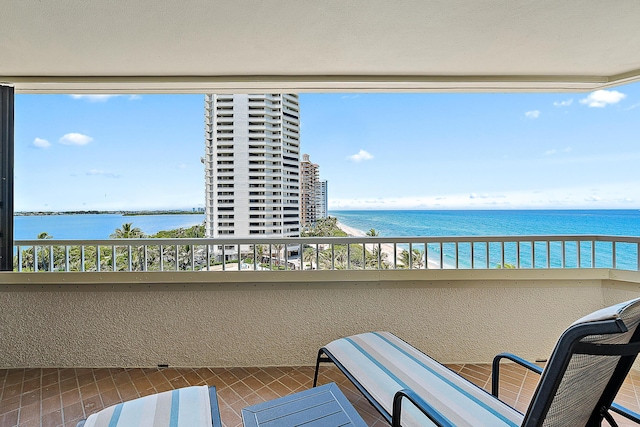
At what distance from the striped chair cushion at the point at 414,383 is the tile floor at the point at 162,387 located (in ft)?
1.31

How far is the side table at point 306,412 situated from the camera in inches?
54.6

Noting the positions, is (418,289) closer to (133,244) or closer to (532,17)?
(532,17)

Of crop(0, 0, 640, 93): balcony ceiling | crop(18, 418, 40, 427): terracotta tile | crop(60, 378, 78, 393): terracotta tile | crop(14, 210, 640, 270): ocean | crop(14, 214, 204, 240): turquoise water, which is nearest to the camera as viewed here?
crop(0, 0, 640, 93): balcony ceiling

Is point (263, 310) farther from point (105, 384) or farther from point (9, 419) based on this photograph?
point (9, 419)

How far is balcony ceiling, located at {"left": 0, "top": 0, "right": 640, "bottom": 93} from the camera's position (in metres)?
1.67

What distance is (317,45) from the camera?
206 centimetres

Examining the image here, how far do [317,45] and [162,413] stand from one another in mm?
2347

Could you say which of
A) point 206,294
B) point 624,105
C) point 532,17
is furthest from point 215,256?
point 624,105

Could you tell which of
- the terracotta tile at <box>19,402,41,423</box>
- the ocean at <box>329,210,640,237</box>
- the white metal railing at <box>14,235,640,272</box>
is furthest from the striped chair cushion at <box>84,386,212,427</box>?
the ocean at <box>329,210,640,237</box>

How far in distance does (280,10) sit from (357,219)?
20407 mm

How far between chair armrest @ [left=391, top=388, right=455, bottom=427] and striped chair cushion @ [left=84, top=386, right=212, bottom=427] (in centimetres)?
87

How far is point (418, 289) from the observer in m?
2.73

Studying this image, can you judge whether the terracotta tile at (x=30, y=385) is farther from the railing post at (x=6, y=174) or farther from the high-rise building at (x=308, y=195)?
the high-rise building at (x=308, y=195)

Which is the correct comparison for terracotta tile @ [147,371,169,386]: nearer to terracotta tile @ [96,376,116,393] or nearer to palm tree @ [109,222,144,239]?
terracotta tile @ [96,376,116,393]
